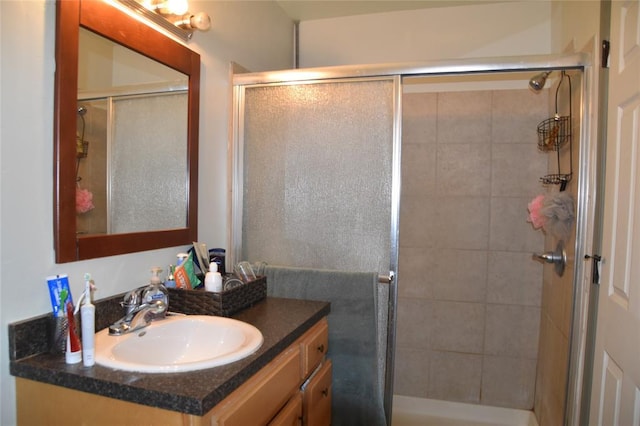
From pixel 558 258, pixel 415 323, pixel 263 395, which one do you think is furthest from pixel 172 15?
pixel 415 323

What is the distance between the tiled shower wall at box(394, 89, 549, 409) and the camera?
2.43 m

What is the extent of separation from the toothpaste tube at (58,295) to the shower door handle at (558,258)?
81.3 inches

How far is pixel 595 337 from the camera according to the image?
1.56 metres

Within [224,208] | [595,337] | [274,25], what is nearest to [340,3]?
[274,25]

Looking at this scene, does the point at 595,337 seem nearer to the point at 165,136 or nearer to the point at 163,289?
the point at 163,289

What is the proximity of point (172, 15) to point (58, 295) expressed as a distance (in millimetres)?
1040

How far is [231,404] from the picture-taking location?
3.14ft

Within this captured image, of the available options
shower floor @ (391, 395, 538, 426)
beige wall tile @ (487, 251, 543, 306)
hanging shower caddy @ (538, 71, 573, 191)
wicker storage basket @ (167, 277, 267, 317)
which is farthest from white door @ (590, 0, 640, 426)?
wicker storage basket @ (167, 277, 267, 317)

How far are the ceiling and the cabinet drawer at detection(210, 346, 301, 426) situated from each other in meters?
2.03

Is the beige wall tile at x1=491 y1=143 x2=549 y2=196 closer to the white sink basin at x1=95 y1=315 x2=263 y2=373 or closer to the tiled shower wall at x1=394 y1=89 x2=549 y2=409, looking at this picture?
the tiled shower wall at x1=394 y1=89 x2=549 y2=409

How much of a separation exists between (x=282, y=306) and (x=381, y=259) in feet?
1.58

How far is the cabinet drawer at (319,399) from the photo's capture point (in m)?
1.41

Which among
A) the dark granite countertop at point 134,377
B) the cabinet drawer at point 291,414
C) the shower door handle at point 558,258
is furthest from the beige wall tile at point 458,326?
the dark granite countertop at point 134,377

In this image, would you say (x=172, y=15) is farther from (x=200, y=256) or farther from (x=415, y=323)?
(x=415, y=323)
